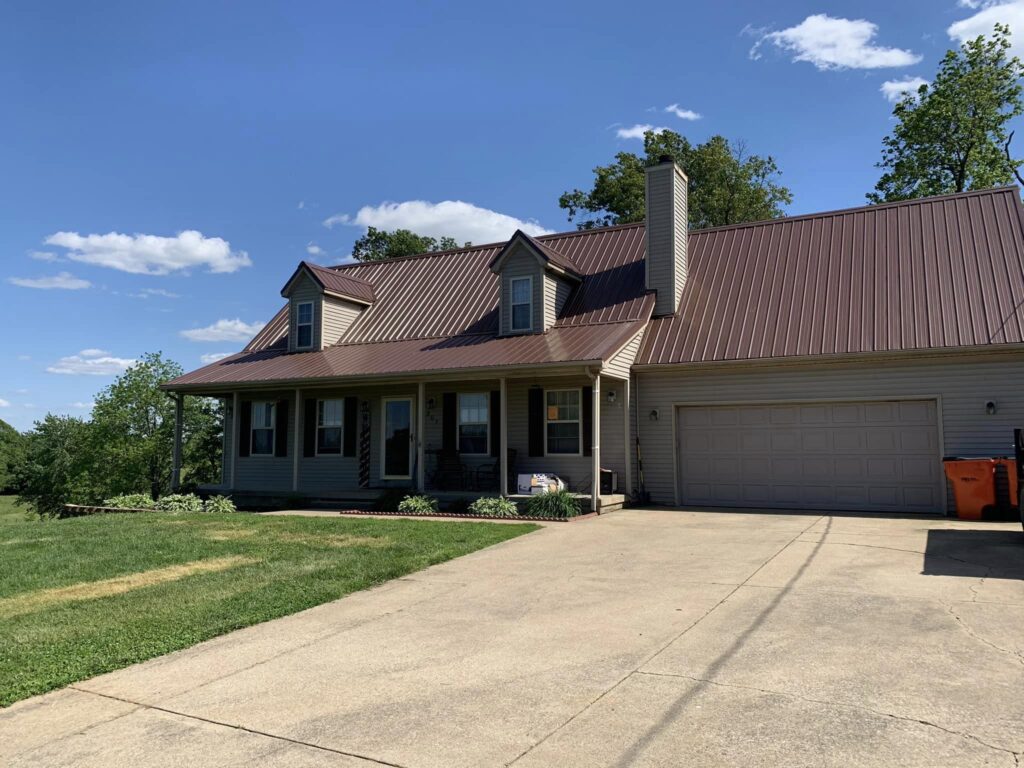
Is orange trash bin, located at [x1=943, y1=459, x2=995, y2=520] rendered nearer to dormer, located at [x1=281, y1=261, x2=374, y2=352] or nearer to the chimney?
the chimney

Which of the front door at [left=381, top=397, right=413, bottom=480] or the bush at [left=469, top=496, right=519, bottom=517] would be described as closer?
the bush at [left=469, top=496, right=519, bottom=517]

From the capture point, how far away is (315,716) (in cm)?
401

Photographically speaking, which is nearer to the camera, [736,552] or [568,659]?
[568,659]

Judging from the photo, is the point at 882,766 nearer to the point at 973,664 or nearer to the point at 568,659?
the point at 973,664

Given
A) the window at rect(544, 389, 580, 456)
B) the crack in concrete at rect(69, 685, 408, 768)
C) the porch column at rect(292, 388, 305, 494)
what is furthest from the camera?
the porch column at rect(292, 388, 305, 494)

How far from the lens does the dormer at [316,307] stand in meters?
18.5

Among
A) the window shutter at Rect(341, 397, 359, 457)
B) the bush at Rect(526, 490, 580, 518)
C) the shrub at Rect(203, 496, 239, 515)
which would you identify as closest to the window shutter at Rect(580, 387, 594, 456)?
the bush at Rect(526, 490, 580, 518)

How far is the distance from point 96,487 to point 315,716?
29965 mm

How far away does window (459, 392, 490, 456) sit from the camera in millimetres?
15898

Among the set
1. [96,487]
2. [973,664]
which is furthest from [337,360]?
[96,487]

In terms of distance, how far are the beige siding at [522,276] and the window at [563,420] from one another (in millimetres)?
1624

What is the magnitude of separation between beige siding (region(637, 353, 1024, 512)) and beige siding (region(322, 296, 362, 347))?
26.9ft

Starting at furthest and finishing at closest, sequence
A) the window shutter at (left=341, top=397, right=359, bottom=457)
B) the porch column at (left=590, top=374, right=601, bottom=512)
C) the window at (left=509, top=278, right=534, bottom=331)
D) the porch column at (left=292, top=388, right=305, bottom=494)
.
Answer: the window shutter at (left=341, top=397, right=359, bottom=457) → the porch column at (left=292, top=388, right=305, bottom=494) → the window at (left=509, top=278, right=534, bottom=331) → the porch column at (left=590, top=374, right=601, bottom=512)

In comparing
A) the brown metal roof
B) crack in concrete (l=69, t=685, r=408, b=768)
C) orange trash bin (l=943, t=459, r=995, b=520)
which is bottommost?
crack in concrete (l=69, t=685, r=408, b=768)
